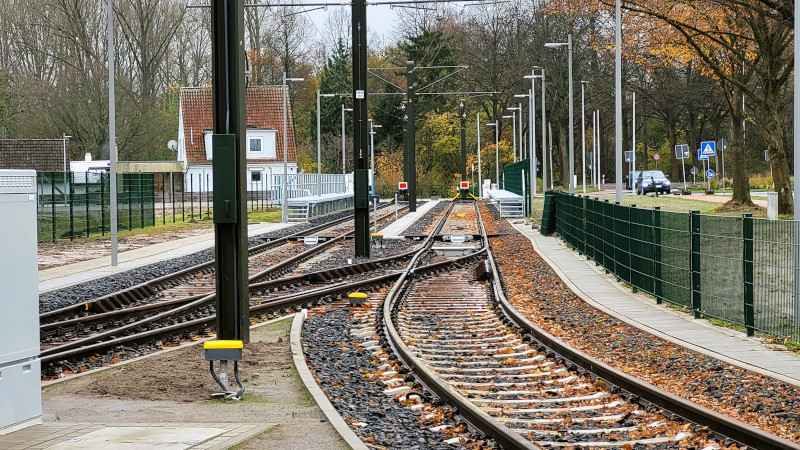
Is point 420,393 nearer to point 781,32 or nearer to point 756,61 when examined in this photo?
point 781,32

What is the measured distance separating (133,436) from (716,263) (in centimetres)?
923

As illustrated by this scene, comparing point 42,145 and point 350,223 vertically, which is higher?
point 42,145

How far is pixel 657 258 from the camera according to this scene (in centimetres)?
1823

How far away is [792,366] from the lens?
11.5 metres

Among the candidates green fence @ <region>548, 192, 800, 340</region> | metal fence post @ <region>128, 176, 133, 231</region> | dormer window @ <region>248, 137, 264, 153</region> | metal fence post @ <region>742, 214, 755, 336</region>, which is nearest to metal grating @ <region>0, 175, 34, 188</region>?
green fence @ <region>548, 192, 800, 340</region>

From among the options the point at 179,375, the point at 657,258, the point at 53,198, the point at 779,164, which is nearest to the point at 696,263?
the point at 657,258

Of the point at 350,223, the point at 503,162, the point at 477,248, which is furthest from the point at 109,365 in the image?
the point at 503,162

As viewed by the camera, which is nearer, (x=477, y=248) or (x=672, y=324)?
(x=672, y=324)

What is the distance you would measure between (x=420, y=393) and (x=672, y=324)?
6202mm

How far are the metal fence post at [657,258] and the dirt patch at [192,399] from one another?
297 inches

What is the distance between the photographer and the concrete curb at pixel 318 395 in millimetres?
8203

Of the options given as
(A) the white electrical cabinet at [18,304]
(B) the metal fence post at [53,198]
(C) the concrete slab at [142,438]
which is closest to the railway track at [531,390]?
Result: (C) the concrete slab at [142,438]

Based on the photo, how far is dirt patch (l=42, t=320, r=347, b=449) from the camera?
884cm

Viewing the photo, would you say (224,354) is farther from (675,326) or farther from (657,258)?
(657,258)
